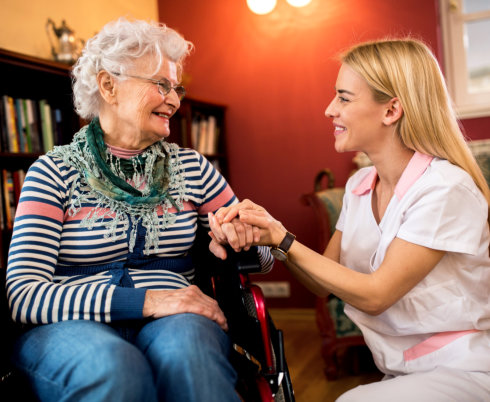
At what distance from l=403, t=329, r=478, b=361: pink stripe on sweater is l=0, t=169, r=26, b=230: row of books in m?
1.81

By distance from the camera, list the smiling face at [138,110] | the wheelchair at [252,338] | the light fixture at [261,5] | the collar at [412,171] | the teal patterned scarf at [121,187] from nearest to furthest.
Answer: the wheelchair at [252,338]
the collar at [412,171]
the teal patterned scarf at [121,187]
the smiling face at [138,110]
the light fixture at [261,5]

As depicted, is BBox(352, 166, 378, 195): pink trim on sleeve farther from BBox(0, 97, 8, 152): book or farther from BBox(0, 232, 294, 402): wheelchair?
BBox(0, 97, 8, 152): book

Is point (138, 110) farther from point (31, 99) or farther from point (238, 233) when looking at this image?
point (31, 99)

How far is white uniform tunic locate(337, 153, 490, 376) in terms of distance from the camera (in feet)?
3.60

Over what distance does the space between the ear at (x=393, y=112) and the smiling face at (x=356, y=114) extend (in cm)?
1

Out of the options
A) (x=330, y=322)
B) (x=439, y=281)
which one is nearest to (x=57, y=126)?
(x=330, y=322)

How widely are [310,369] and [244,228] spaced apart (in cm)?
155

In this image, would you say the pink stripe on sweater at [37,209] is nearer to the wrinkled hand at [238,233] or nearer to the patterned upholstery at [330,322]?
the wrinkled hand at [238,233]

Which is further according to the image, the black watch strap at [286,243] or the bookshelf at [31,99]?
the bookshelf at [31,99]

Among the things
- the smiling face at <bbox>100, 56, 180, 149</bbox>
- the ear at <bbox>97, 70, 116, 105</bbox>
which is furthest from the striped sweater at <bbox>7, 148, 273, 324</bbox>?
the ear at <bbox>97, 70, 116, 105</bbox>

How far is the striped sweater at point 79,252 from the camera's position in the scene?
43.5 inches

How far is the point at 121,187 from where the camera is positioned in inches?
52.6

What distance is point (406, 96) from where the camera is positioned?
1214 millimetres

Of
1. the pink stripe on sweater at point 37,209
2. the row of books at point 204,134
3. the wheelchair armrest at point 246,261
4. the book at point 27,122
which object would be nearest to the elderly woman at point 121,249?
the pink stripe on sweater at point 37,209
